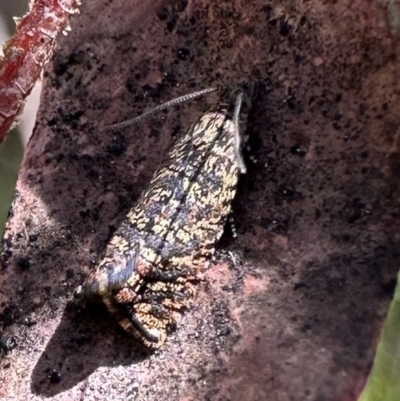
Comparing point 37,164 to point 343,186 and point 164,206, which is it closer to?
point 164,206

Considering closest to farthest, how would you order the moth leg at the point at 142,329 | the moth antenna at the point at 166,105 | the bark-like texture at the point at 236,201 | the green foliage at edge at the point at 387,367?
the green foliage at edge at the point at 387,367 → the bark-like texture at the point at 236,201 → the moth leg at the point at 142,329 → the moth antenna at the point at 166,105

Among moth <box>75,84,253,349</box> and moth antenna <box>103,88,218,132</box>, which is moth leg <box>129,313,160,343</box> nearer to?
moth <box>75,84,253,349</box>

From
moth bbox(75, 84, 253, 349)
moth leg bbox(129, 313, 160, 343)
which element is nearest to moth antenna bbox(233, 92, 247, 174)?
moth bbox(75, 84, 253, 349)

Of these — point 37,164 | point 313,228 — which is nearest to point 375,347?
point 313,228

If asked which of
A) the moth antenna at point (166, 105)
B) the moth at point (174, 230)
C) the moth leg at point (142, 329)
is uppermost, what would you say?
the moth antenna at point (166, 105)

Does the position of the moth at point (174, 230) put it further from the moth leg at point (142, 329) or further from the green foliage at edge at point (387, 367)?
the green foliage at edge at point (387, 367)

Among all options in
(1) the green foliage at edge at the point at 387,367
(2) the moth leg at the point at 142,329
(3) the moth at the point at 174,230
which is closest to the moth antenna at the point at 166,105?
(3) the moth at the point at 174,230
